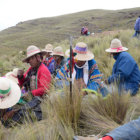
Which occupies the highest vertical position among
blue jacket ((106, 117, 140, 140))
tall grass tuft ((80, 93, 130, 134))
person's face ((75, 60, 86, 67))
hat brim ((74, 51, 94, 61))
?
hat brim ((74, 51, 94, 61))

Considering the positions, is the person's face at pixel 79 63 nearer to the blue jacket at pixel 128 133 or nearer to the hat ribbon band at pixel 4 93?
the hat ribbon band at pixel 4 93

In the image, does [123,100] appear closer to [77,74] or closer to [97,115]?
[97,115]

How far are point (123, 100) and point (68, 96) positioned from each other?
714mm

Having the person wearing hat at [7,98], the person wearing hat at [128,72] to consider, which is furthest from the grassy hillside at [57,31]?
the person wearing hat at [7,98]

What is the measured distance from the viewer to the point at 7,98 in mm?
2443

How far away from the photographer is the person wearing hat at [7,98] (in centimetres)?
238

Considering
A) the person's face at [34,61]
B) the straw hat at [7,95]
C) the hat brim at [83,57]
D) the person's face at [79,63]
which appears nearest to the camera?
the straw hat at [7,95]

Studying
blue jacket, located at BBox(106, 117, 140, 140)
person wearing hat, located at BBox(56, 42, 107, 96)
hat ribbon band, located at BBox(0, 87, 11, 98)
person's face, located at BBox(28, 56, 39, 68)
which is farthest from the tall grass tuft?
person's face, located at BBox(28, 56, 39, 68)

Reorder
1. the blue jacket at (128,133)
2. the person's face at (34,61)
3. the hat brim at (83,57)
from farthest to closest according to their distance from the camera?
the person's face at (34,61), the hat brim at (83,57), the blue jacket at (128,133)

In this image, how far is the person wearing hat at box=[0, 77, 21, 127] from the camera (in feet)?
7.82

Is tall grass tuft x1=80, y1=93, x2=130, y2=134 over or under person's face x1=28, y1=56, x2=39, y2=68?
under

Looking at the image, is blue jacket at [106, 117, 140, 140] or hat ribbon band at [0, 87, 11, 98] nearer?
blue jacket at [106, 117, 140, 140]

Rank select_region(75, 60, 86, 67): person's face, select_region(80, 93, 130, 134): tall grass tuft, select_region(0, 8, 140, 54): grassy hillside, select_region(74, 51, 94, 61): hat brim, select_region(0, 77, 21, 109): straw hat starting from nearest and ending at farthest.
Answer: select_region(80, 93, 130, 134): tall grass tuft < select_region(0, 77, 21, 109): straw hat < select_region(74, 51, 94, 61): hat brim < select_region(75, 60, 86, 67): person's face < select_region(0, 8, 140, 54): grassy hillside

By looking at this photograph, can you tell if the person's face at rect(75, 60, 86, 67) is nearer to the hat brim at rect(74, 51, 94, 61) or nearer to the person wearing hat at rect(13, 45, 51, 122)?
the hat brim at rect(74, 51, 94, 61)
